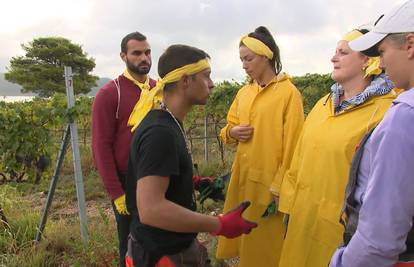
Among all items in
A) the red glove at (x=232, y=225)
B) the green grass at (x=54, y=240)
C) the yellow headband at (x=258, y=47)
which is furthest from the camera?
the green grass at (x=54, y=240)

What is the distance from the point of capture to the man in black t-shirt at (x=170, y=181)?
157cm

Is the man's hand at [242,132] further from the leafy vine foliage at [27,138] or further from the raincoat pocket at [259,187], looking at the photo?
the leafy vine foliage at [27,138]

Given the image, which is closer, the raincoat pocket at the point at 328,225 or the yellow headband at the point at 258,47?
the raincoat pocket at the point at 328,225

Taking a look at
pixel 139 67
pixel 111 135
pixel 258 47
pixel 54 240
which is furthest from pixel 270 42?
pixel 54 240

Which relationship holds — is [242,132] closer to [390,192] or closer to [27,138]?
[390,192]

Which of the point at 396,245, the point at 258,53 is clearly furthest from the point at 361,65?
the point at 396,245

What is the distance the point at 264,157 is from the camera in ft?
9.61

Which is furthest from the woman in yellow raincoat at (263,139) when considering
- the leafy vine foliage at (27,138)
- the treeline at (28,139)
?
the leafy vine foliage at (27,138)

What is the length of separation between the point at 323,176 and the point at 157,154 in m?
1.09

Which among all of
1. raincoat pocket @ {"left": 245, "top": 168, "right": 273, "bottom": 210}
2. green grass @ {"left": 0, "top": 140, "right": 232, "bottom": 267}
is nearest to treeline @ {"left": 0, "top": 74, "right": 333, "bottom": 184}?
green grass @ {"left": 0, "top": 140, "right": 232, "bottom": 267}

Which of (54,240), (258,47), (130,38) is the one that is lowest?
(54,240)

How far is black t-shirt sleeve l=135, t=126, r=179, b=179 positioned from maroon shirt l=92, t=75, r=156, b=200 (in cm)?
130

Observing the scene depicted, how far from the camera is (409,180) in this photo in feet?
3.64

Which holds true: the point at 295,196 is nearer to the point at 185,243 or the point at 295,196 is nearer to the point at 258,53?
the point at 185,243
